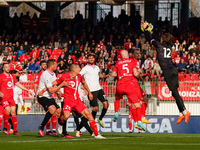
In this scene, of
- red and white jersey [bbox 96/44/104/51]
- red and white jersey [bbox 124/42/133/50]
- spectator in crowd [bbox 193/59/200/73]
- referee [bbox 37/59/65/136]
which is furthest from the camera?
red and white jersey [bbox 96/44/104/51]

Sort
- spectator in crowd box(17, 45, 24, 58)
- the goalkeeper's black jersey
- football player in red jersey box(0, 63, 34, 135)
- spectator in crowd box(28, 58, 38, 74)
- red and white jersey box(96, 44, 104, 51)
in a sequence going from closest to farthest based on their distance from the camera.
→ the goalkeeper's black jersey < football player in red jersey box(0, 63, 34, 135) < spectator in crowd box(28, 58, 38, 74) < red and white jersey box(96, 44, 104, 51) < spectator in crowd box(17, 45, 24, 58)

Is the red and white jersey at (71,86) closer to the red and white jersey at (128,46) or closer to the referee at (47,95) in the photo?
the referee at (47,95)

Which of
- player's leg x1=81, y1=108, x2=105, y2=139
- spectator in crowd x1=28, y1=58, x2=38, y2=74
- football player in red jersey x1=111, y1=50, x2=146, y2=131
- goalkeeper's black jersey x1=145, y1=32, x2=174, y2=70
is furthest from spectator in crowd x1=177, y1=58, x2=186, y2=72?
player's leg x1=81, y1=108, x2=105, y2=139

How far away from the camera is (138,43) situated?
28.1 m

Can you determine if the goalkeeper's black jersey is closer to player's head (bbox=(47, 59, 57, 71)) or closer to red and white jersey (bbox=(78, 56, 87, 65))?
player's head (bbox=(47, 59, 57, 71))

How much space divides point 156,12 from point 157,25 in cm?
397

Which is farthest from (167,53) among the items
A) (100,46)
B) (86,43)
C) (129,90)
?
(86,43)

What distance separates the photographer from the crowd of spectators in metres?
26.5

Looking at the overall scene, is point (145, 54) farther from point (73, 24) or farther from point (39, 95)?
point (39, 95)

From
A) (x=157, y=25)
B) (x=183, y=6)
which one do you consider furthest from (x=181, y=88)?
(x=183, y=6)

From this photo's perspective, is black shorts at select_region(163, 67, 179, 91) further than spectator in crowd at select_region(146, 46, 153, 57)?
No

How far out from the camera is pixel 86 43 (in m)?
29.9

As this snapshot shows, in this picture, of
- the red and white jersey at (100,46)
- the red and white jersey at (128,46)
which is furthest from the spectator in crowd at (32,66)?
the red and white jersey at (128,46)

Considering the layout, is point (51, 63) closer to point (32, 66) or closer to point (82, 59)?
point (82, 59)
